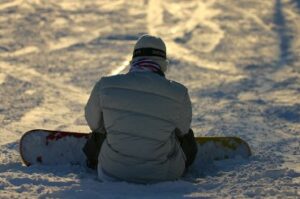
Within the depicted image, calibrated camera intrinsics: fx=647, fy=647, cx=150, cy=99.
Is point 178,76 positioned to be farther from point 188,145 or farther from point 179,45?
point 188,145

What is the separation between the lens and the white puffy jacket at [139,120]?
409 centimetres

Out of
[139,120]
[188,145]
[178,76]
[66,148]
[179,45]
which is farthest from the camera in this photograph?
[179,45]

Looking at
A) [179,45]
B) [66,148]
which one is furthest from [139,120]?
[179,45]

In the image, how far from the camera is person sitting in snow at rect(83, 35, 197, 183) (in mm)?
4098

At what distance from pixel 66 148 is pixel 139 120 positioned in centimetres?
123

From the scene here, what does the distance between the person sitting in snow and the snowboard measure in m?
0.83

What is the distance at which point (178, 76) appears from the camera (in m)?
9.41

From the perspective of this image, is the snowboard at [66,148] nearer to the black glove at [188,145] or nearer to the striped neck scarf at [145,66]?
the black glove at [188,145]

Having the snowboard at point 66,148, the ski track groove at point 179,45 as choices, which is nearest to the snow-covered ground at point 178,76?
the ski track groove at point 179,45

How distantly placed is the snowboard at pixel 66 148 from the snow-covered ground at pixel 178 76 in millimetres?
133

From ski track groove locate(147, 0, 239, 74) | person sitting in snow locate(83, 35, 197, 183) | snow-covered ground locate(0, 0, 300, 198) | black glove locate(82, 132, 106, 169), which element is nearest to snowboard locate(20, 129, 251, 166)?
snow-covered ground locate(0, 0, 300, 198)

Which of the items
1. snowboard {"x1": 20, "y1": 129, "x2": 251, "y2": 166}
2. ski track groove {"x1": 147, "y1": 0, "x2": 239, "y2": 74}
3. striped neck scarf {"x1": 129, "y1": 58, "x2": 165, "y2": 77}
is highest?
ski track groove {"x1": 147, "y1": 0, "x2": 239, "y2": 74}

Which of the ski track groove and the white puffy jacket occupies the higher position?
the ski track groove

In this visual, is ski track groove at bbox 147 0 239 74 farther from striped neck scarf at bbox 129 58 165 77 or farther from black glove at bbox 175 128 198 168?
striped neck scarf at bbox 129 58 165 77
